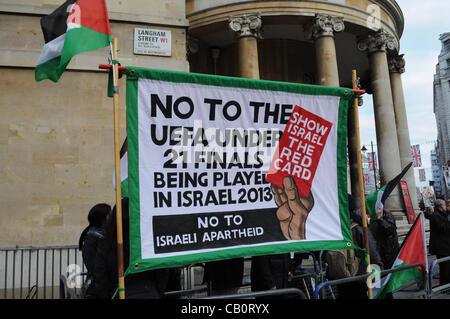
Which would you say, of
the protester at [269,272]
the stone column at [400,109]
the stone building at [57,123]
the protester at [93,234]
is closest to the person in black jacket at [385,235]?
the protester at [269,272]

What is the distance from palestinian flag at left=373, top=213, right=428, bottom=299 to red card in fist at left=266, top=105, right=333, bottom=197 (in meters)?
1.66

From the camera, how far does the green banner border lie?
3.20 meters

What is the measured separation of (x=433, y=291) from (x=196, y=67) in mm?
14306

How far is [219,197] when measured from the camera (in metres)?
3.57

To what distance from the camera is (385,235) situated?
19.3ft

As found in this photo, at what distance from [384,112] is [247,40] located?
643 centimetres

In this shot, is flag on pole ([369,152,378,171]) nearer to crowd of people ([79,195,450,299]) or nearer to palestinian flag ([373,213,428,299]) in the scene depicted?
crowd of people ([79,195,450,299])

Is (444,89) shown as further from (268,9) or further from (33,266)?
(33,266)

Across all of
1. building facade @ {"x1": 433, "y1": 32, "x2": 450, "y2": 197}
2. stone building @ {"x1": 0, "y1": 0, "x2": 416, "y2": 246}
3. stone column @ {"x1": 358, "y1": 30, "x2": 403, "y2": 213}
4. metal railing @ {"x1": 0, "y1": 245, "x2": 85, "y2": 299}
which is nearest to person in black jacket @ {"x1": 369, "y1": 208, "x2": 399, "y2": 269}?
metal railing @ {"x1": 0, "y1": 245, "x2": 85, "y2": 299}

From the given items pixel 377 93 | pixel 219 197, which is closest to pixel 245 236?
pixel 219 197

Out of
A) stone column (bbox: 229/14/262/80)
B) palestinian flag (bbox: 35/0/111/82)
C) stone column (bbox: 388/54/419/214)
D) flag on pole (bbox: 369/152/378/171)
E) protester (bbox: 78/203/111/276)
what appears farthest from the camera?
flag on pole (bbox: 369/152/378/171)

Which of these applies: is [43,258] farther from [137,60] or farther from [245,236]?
[245,236]

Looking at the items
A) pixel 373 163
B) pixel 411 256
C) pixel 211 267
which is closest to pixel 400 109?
pixel 411 256

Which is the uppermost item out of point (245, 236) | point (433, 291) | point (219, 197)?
point (219, 197)
